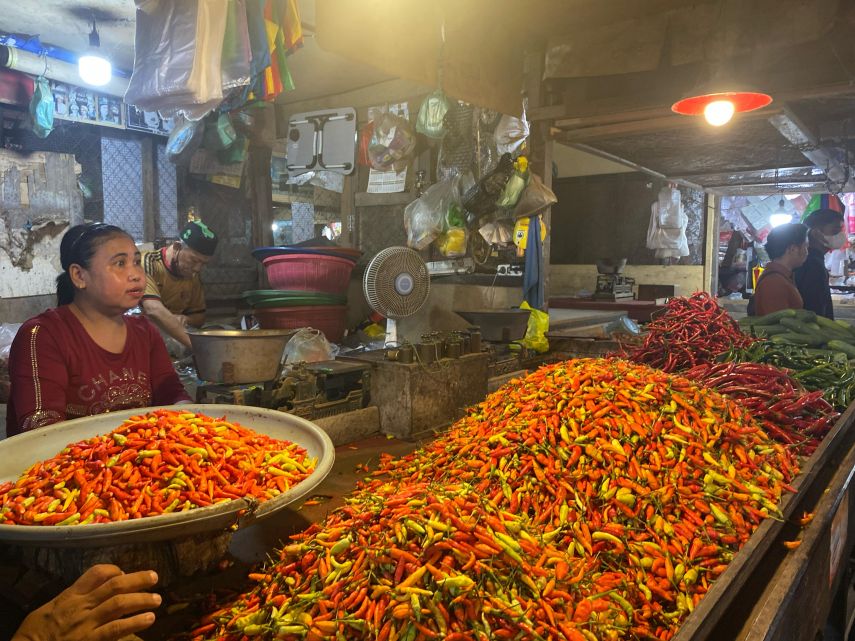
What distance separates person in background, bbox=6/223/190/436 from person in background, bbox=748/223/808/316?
17.3 feet

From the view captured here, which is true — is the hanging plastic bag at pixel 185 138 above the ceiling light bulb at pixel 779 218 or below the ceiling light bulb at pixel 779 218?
below

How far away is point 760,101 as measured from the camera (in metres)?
3.12

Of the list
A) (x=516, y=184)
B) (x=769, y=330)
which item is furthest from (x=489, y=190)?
(x=769, y=330)

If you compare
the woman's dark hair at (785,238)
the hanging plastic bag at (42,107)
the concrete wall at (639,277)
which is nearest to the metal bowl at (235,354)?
the woman's dark hair at (785,238)

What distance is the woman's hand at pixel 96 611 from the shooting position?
3.54 feet

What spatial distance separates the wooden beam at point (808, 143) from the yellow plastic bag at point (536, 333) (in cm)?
238

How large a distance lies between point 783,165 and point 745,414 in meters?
5.71

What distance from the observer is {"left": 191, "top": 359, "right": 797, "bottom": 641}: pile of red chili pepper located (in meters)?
1.24

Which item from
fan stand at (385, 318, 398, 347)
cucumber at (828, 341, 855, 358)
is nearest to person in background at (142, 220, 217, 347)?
fan stand at (385, 318, 398, 347)

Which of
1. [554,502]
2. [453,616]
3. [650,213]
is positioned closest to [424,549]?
[453,616]

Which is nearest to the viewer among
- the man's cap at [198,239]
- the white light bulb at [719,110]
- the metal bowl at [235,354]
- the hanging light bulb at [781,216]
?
the metal bowl at [235,354]

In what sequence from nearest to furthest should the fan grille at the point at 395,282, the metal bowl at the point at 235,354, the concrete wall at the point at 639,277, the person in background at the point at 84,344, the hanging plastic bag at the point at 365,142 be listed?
the person in background at the point at 84,344, the metal bowl at the point at 235,354, the fan grille at the point at 395,282, the hanging plastic bag at the point at 365,142, the concrete wall at the point at 639,277

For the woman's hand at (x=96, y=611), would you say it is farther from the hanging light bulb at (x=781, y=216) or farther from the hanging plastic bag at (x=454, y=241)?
the hanging light bulb at (x=781, y=216)

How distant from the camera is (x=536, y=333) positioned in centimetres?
480
